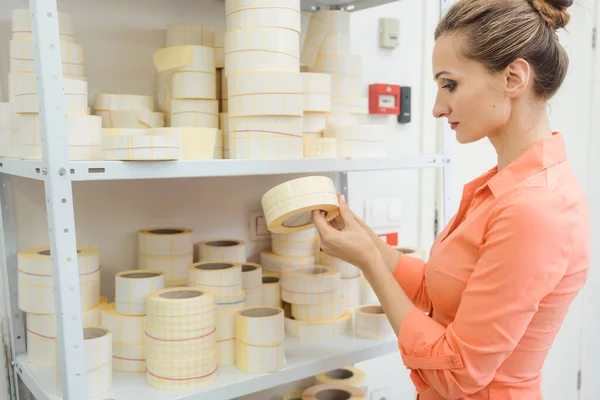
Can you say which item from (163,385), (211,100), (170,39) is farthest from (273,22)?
(163,385)

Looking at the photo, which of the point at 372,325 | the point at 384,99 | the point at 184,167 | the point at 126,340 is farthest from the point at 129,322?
the point at 384,99

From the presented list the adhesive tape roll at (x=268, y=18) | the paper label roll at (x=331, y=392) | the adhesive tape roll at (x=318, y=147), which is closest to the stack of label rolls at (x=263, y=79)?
the adhesive tape roll at (x=268, y=18)

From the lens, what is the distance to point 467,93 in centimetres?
111

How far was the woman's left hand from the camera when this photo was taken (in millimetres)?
1226

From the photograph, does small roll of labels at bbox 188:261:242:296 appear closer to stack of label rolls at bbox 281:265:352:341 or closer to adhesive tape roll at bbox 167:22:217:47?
stack of label rolls at bbox 281:265:352:341

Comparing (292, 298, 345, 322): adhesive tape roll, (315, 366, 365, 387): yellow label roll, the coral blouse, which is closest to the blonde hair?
the coral blouse

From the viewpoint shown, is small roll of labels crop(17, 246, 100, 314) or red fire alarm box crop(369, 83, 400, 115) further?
red fire alarm box crop(369, 83, 400, 115)

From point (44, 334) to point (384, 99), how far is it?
1285 millimetres

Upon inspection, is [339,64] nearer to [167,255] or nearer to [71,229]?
[167,255]

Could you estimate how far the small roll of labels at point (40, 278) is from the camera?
1.29m

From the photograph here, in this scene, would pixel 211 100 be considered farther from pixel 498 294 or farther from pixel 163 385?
pixel 498 294

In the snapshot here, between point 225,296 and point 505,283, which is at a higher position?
point 505,283

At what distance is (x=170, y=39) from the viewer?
153 centimetres

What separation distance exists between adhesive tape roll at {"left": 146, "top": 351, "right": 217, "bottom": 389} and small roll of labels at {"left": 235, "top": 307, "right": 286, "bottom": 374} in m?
0.11
